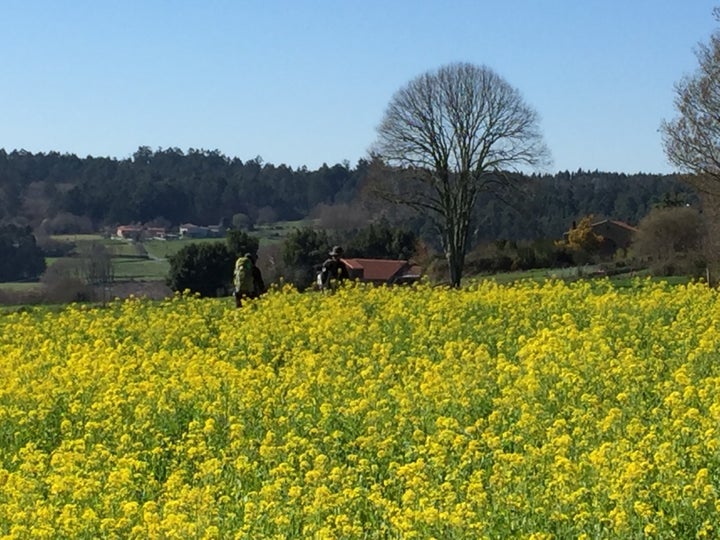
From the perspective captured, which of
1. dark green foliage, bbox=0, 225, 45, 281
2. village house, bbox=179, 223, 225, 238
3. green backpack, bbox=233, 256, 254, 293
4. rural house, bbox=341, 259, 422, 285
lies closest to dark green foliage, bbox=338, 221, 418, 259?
rural house, bbox=341, 259, 422, 285

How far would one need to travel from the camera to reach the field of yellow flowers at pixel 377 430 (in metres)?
6.96

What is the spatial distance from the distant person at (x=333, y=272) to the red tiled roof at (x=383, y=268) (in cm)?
3363

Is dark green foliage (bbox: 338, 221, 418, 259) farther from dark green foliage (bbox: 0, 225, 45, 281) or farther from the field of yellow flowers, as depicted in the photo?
the field of yellow flowers

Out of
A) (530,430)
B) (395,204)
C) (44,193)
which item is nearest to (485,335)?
(530,430)

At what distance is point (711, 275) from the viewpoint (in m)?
35.4

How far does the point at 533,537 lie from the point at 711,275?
30705 mm

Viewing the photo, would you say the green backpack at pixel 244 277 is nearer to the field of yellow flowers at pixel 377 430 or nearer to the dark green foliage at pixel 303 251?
the field of yellow flowers at pixel 377 430

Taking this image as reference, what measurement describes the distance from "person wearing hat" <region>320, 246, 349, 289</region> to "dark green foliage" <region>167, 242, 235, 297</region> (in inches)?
1248

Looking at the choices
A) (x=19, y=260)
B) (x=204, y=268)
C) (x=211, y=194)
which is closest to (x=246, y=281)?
(x=204, y=268)

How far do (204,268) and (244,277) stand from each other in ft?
108

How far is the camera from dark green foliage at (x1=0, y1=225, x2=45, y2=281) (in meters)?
87.1

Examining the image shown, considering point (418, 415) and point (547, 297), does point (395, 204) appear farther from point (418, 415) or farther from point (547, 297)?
point (418, 415)

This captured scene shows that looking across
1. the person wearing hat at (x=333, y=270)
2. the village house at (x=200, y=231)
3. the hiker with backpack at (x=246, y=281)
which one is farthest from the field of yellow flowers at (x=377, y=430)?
the village house at (x=200, y=231)

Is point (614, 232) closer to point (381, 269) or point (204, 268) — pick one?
point (381, 269)
